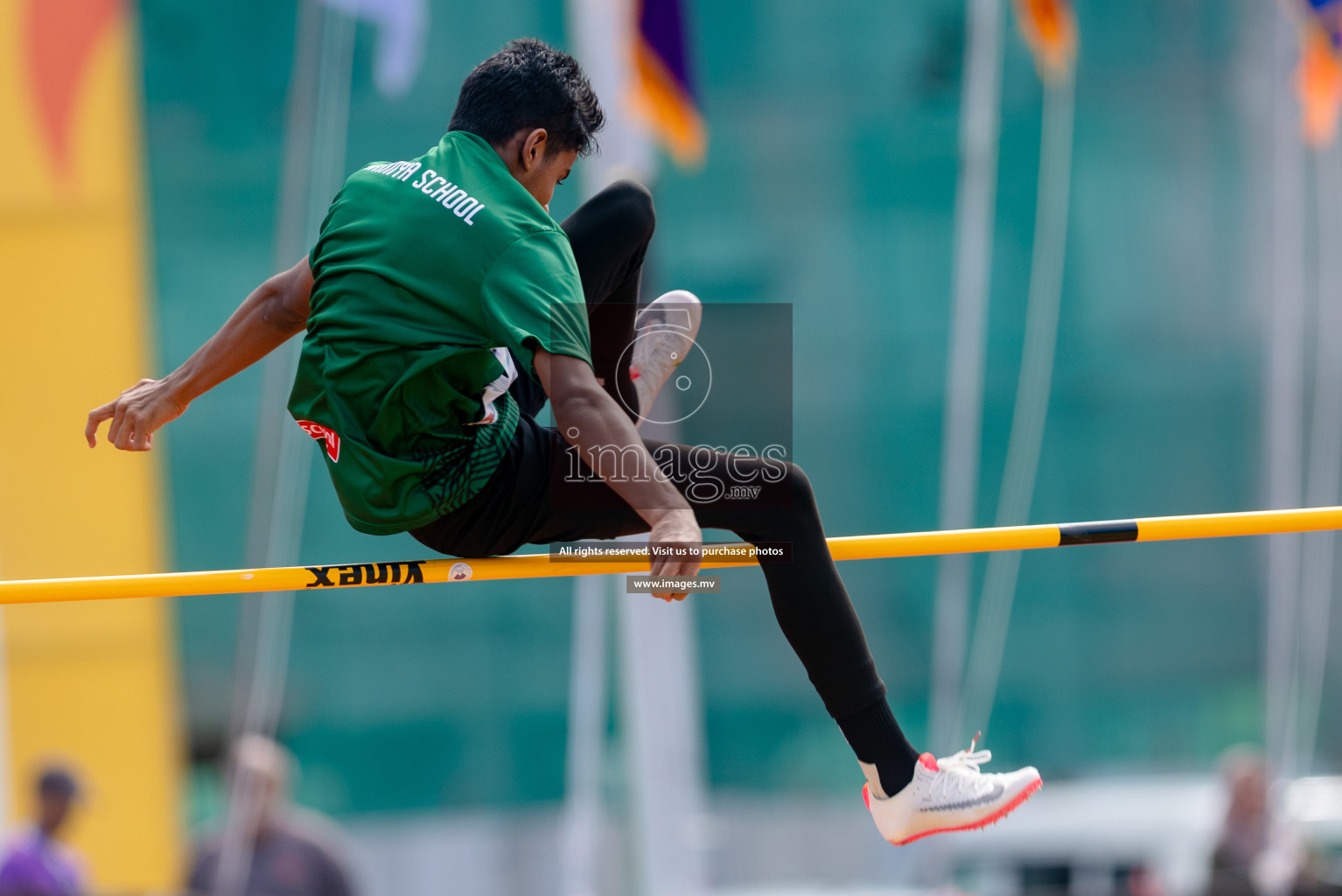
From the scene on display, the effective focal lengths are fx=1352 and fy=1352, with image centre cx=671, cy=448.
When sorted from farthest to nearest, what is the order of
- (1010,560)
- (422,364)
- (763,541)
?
(1010,560)
(763,541)
(422,364)

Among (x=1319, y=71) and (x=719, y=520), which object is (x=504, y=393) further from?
(x=1319, y=71)

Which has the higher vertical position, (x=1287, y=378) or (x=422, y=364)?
(x=1287, y=378)

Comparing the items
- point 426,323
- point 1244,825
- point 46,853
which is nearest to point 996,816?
point 426,323

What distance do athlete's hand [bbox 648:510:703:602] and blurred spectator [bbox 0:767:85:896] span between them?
160 inches

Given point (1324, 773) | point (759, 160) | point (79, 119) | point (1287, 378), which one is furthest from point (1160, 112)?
point (79, 119)

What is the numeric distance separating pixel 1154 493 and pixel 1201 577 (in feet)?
2.28

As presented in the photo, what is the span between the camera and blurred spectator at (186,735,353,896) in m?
5.14

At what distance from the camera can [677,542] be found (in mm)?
2225

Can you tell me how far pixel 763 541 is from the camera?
2693 mm

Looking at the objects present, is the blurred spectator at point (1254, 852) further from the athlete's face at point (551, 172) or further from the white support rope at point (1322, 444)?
the athlete's face at point (551, 172)

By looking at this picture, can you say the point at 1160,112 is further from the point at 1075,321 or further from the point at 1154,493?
the point at 1154,493

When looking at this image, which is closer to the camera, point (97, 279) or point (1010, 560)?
point (97, 279)

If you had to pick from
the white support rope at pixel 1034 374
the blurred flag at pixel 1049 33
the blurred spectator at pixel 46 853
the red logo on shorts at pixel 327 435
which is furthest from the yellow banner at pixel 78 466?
the blurred flag at pixel 1049 33

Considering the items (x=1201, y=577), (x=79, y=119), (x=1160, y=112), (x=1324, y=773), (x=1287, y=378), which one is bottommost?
(x=1324, y=773)
